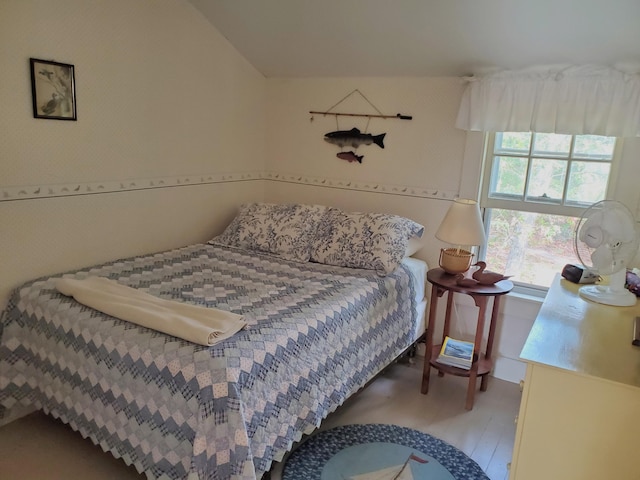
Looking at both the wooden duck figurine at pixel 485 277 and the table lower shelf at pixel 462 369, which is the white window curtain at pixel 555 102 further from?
the table lower shelf at pixel 462 369

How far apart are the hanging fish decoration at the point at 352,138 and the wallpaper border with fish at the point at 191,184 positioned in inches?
10.0

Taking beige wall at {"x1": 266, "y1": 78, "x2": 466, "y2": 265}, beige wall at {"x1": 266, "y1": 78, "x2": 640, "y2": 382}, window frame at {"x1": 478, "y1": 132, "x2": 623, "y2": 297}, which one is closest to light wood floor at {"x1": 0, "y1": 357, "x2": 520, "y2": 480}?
beige wall at {"x1": 266, "y1": 78, "x2": 640, "y2": 382}

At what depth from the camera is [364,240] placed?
9.48 feet

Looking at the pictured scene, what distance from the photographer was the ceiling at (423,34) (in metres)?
2.27

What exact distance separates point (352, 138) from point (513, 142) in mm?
1023

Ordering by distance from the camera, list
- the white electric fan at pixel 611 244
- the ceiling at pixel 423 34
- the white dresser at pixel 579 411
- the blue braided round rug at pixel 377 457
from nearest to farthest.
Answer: the white dresser at pixel 579 411 < the white electric fan at pixel 611 244 < the blue braided round rug at pixel 377 457 < the ceiling at pixel 423 34

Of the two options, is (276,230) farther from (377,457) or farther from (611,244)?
(611,244)

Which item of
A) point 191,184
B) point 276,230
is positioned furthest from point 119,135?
point 276,230

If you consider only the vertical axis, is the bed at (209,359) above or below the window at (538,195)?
below

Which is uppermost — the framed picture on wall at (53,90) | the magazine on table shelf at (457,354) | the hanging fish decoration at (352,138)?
the framed picture on wall at (53,90)

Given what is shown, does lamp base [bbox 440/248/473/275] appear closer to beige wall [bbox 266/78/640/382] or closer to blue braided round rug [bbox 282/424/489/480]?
beige wall [bbox 266/78/640/382]

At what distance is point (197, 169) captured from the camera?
3.24 meters

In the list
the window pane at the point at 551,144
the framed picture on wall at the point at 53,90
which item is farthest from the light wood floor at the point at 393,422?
the framed picture on wall at the point at 53,90

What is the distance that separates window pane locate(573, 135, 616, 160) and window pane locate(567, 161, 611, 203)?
4cm
